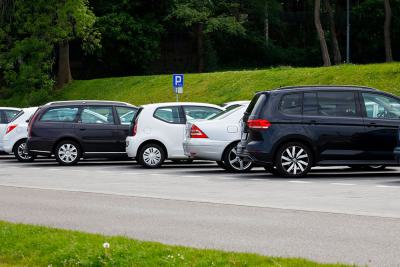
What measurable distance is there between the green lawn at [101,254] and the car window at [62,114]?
14932mm

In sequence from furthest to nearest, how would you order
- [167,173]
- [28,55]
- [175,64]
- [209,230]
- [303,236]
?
[175,64] → [28,55] → [167,173] → [209,230] → [303,236]

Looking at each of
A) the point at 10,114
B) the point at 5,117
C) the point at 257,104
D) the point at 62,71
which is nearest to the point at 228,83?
the point at 62,71

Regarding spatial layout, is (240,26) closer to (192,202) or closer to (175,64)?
(175,64)

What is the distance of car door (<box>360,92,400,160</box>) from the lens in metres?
18.7

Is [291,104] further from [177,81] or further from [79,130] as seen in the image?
[177,81]

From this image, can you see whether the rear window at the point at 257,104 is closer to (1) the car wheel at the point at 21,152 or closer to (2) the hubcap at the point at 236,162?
(2) the hubcap at the point at 236,162

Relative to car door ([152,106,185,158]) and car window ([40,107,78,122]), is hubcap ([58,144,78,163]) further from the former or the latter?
car door ([152,106,185,158])

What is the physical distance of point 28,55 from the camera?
5153cm

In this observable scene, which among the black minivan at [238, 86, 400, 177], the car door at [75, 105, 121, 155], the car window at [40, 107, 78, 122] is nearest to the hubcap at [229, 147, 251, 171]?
the black minivan at [238, 86, 400, 177]

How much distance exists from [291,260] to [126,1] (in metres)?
55.8

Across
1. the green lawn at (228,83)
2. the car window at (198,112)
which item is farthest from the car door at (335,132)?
the green lawn at (228,83)

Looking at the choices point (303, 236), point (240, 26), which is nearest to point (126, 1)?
point (240, 26)

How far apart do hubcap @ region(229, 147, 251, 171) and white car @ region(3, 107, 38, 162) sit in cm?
855

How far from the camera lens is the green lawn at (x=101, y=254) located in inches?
316
